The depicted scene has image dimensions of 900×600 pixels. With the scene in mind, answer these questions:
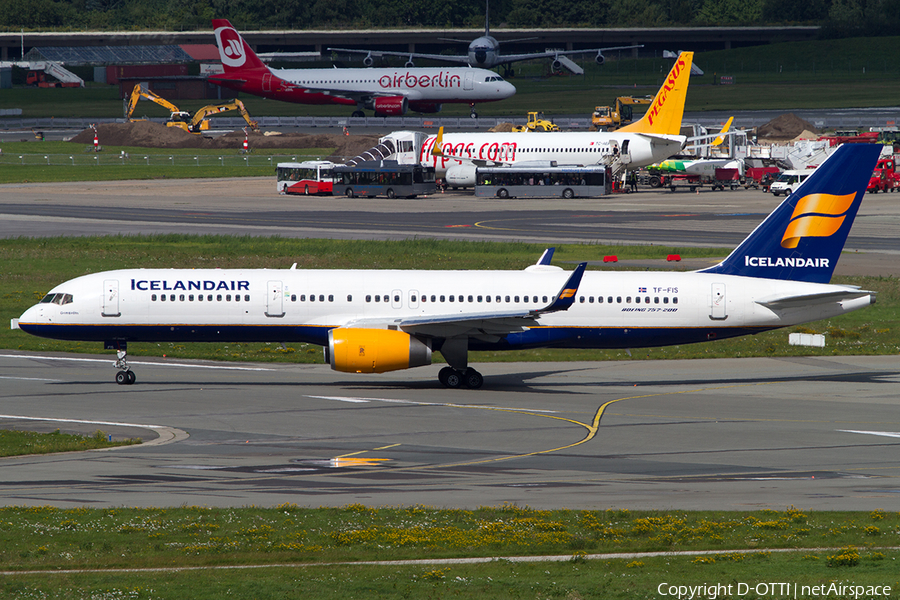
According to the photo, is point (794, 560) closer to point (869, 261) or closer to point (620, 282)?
point (620, 282)

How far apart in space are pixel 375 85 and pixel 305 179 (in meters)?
73.0

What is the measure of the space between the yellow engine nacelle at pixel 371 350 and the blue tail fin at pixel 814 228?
12.2 metres

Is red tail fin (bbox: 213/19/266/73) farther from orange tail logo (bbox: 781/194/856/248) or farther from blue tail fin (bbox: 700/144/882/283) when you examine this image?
orange tail logo (bbox: 781/194/856/248)

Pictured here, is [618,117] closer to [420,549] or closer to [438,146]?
[438,146]

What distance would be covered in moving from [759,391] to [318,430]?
16.8m

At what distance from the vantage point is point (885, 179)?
352 feet

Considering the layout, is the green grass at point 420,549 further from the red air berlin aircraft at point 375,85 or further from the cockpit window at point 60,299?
the red air berlin aircraft at point 375,85

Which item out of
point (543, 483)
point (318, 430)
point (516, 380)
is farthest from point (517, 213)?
point (543, 483)

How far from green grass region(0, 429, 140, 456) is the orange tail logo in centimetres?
2534

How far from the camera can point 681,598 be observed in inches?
626

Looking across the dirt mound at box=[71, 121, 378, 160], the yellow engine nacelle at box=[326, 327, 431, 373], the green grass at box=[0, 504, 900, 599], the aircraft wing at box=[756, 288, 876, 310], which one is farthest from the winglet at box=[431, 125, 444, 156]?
the green grass at box=[0, 504, 900, 599]

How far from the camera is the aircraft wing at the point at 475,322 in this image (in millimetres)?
36906

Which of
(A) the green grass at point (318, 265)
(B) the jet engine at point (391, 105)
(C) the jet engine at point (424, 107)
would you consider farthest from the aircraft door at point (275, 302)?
(C) the jet engine at point (424, 107)

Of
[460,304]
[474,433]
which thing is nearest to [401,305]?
[460,304]
